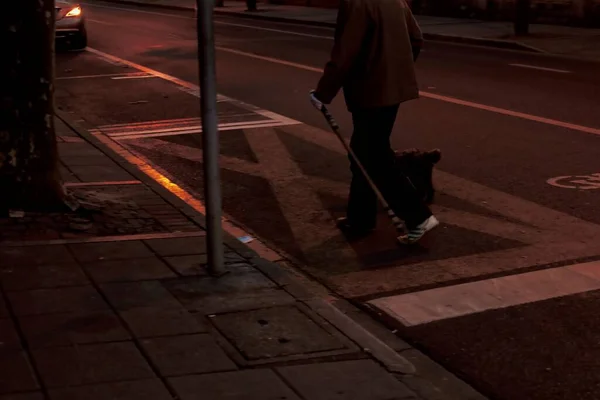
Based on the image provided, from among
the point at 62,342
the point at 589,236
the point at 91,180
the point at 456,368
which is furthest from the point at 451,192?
the point at 62,342

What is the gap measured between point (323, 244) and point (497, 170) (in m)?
2.68

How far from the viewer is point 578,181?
26.7ft

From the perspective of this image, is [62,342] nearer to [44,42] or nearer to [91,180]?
[44,42]

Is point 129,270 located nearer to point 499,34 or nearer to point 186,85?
point 186,85

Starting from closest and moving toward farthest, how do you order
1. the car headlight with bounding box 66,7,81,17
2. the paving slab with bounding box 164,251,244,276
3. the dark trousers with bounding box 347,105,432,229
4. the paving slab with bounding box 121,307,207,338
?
the paving slab with bounding box 121,307,207,338
the paving slab with bounding box 164,251,244,276
the dark trousers with bounding box 347,105,432,229
the car headlight with bounding box 66,7,81,17

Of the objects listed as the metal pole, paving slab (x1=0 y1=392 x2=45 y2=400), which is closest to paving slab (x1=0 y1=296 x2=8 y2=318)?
paving slab (x1=0 y1=392 x2=45 y2=400)

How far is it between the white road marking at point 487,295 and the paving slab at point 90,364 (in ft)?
4.86

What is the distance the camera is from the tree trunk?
6465mm

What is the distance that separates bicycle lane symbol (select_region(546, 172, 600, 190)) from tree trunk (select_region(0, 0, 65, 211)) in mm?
4024

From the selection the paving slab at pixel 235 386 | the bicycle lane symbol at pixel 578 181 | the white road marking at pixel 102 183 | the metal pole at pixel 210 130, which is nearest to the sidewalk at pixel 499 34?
the bicycle lane symbol at pixel 578 181

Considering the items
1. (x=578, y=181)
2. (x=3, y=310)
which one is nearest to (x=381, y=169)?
(x=578, y=181)

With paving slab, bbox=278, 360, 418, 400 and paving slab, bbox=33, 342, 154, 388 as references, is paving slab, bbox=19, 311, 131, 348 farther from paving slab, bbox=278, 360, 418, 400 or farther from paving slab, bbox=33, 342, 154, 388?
paving slab, bbox=278, 360, 418, 400

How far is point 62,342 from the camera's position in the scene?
4.56 m

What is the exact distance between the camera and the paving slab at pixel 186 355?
4.30 meters
